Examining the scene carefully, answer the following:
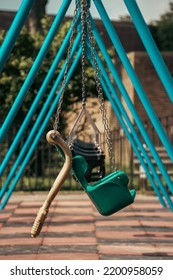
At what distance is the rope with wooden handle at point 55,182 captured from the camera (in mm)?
4141

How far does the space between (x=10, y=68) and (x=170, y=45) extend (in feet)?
49.9

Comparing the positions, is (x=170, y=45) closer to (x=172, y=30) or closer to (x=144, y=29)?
(x=172, y=30)

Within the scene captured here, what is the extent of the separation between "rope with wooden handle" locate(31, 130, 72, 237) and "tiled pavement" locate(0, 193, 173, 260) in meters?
1.41

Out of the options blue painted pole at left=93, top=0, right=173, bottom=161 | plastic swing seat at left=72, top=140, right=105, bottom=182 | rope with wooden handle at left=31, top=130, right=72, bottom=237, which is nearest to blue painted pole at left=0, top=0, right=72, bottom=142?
blue painted pole at left=93, top=0, right=173, bottom=161

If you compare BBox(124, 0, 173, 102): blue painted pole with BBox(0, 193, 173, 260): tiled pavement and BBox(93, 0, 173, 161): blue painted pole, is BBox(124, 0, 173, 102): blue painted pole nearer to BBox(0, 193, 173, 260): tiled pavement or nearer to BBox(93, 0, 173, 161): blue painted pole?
BBox(93, 0, 173, 161): blue painted pole

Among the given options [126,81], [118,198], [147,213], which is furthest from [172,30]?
[118,198]

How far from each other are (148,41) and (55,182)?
3.43 ft

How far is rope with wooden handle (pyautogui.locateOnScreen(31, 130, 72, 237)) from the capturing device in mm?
4141

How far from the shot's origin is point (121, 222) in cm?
762

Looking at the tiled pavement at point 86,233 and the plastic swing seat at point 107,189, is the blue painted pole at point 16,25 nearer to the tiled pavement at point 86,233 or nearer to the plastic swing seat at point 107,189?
the plastic swing seat at point 107,189

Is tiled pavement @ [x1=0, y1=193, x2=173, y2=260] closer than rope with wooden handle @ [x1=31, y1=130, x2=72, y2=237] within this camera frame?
No

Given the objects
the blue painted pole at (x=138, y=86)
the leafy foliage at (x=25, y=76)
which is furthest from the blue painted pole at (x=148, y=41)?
the leafy foliage at (x=25, y=76)

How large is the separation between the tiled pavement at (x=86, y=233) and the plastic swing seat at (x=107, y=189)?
1.10 metres

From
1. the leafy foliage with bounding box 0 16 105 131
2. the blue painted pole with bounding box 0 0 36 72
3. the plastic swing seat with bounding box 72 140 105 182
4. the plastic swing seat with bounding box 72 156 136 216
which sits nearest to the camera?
the blue painted pole with bounding box 0 0 36 72
